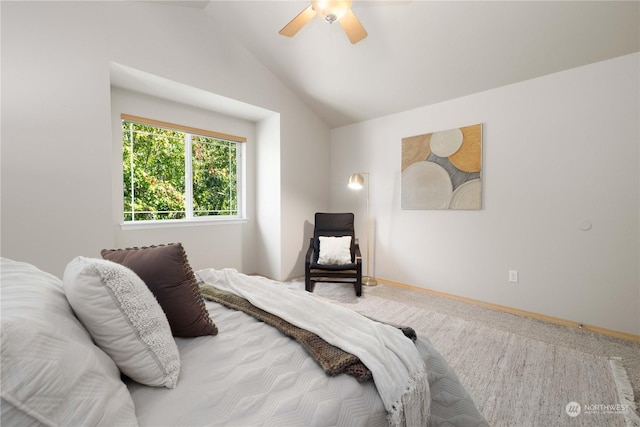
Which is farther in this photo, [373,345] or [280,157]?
[280,157]

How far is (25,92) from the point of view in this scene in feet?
6.94

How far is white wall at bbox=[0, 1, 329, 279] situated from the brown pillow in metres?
1.60

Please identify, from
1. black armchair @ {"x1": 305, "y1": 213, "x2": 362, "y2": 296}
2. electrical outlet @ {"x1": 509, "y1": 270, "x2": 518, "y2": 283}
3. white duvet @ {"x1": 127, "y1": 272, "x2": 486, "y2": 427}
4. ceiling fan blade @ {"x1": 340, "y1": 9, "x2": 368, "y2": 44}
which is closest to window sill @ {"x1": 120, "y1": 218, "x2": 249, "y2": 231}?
black armchair @ {"x1": 305, "y1": 213, "x2": 362, "y2": 296}

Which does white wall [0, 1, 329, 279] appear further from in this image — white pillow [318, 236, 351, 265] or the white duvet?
Result: the white duvet

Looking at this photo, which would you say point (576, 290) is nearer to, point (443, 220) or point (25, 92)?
point (443, 220)

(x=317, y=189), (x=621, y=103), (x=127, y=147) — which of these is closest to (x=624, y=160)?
(x=621, y=103)

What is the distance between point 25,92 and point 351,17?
241 centimetres

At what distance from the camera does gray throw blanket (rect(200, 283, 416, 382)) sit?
3.22ft

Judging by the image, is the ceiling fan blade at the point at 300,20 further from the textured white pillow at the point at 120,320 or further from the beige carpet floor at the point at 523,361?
the beige carpet floor at the point at 523,361

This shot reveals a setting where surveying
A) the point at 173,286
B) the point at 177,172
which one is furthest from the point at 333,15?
the point at 177,172

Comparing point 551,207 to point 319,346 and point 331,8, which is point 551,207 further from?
point 319,346

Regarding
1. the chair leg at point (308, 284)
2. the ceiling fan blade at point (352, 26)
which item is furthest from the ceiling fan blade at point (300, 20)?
the chair leg at point (308, 284)

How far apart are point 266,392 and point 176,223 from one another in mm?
3004

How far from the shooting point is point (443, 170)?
10.8ft
